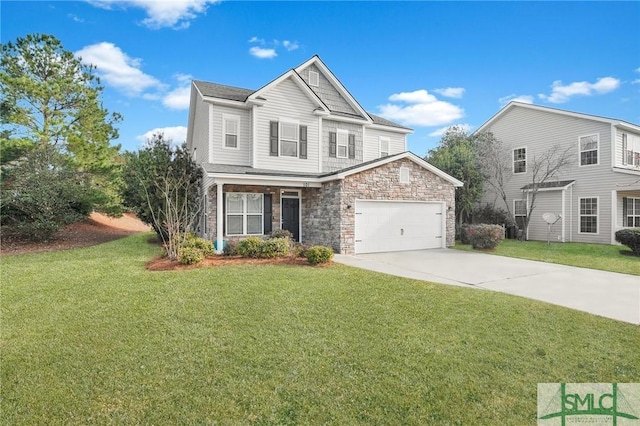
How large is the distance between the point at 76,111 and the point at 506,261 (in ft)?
76.4

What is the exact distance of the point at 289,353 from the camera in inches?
171

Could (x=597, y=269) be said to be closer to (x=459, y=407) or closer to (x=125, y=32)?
(x=459, y=407)

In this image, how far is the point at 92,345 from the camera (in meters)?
4.51

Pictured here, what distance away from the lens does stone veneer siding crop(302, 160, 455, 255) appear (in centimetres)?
1280

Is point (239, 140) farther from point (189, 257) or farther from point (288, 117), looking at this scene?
point (189, 257)

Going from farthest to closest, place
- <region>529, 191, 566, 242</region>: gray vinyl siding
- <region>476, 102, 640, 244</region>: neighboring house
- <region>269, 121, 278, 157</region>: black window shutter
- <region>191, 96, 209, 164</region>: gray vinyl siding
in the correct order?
<region>529, 191, 566, 242</region>: gray vinyl siding → <region>476, 102, 640, 244</region>: neighboring house → <region>269, 121, 278, 157</region>: black window shutter → <region>191, 96, 209, 164</region>: gray vinyl siding

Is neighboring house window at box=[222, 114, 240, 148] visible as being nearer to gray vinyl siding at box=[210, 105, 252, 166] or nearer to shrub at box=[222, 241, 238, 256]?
gray vinyl siding at box=[210, 105, 252, 166]

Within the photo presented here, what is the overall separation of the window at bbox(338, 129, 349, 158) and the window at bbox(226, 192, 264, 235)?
15.6ft

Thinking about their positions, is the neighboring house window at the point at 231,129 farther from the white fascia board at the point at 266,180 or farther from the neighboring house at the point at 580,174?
the neighboring house at the point at 580,174

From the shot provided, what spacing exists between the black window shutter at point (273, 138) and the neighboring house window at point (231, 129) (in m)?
1.41

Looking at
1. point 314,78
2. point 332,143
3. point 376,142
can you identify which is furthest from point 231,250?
point 376,142

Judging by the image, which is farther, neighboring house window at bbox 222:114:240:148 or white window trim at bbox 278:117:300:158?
white window trim at bbox 278:117:300:158

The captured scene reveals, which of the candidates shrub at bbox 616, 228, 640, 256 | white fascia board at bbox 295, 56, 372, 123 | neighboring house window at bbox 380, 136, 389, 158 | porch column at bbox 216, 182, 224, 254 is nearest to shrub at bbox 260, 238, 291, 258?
porch column at bbox 216, 182, 224, 254

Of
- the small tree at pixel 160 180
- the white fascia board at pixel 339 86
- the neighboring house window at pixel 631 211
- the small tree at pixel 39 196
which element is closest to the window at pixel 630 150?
the neighboring house window at pixel 631 211
